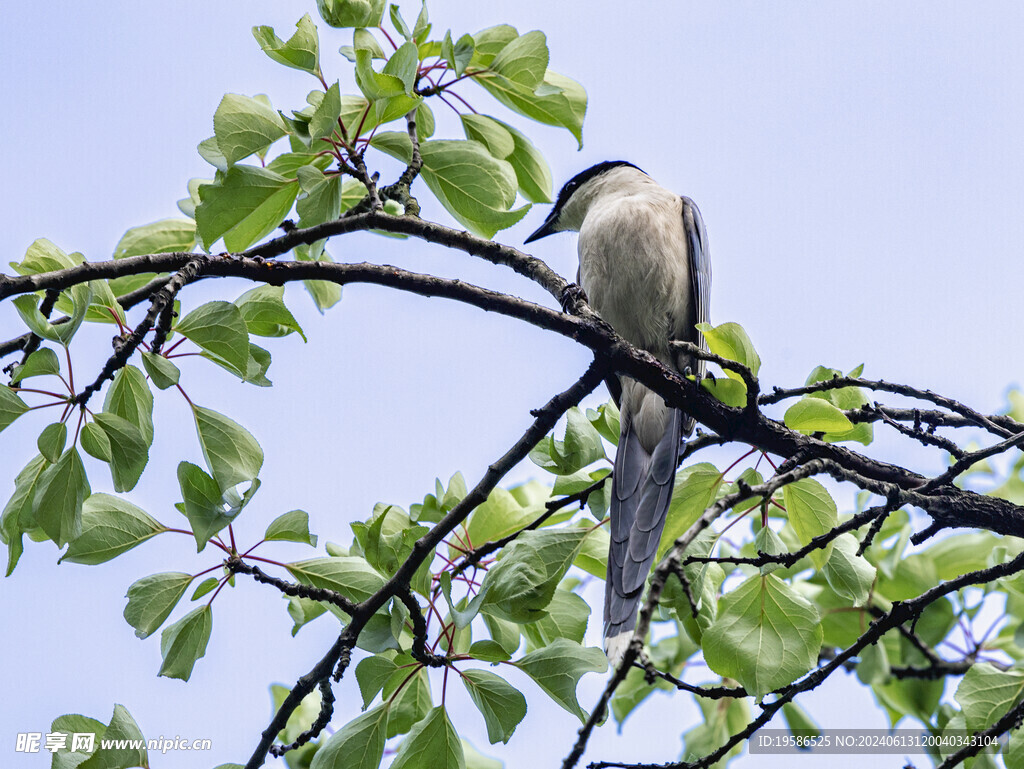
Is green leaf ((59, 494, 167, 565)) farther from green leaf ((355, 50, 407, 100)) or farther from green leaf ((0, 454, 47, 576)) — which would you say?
green leaf ((355, 50, 407, 100))

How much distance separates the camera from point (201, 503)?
6.61 feet

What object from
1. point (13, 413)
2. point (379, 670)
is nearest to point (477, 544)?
point (379, 670)

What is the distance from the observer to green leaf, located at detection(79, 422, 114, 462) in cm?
195

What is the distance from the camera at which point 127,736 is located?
2.04 metres

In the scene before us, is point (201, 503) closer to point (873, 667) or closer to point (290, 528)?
point (290, 528)

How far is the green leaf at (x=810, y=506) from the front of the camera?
7.45 feet

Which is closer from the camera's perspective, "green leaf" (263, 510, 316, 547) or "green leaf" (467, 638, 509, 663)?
"green leaf" (467, 638, 509, 663)

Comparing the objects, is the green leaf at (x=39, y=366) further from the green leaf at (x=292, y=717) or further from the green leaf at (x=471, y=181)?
the green leaf at (x=292, y=717)

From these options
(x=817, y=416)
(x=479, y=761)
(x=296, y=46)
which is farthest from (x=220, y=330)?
(x=479, y=761)

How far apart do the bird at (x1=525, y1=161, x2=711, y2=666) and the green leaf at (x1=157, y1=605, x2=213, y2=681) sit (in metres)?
1.12

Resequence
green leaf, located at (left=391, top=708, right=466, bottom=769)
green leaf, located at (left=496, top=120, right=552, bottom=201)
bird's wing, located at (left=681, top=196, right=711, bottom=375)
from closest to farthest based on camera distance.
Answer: green leaf, located at (left=391, top=708, right=466, bottom=769) < green leaf, located at (left=496, top=120, right=552, bottom=201) < bird's wing, located at (left=681, top=196, right=711, bottom=375)

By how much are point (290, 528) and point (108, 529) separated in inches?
17.7

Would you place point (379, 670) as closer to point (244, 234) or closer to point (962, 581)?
point (244, 234)

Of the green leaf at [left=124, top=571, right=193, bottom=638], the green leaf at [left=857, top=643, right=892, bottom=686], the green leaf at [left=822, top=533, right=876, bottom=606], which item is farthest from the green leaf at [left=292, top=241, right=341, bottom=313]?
the green leaf at [left=857, top=643, right=892, bottom=686]
